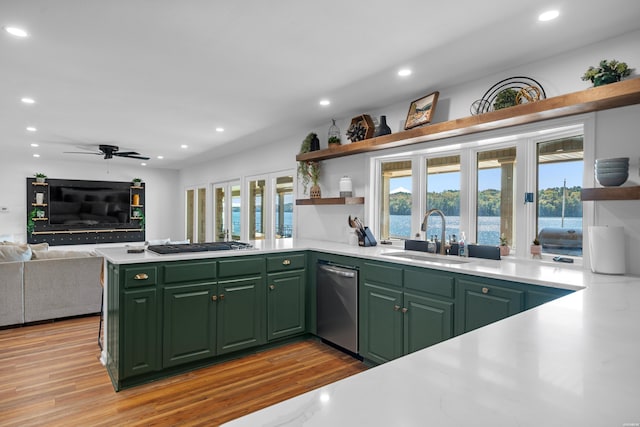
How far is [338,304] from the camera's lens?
11.0 feet

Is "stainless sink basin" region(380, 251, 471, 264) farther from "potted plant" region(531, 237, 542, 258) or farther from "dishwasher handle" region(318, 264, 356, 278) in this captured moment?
"potted plant" region(531, 237, 542, 258)

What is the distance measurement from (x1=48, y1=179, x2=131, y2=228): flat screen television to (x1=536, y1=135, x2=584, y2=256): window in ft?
28.3

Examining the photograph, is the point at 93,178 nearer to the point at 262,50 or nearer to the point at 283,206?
the point at 283,206

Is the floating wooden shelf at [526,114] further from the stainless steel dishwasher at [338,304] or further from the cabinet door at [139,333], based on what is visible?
the cabinet door at [139,333]

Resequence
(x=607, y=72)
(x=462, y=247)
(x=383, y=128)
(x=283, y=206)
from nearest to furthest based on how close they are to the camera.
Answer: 1. (x=607, y=72)
2. (x=462, y=247)
3. (x=383, y=128)
4. (x=283, y=206)

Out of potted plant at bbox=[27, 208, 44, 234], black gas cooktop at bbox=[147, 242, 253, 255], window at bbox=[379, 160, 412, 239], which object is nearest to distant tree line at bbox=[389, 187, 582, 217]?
window at bbox=[379, 160, 412, 239]

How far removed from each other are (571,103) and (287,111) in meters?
2.66

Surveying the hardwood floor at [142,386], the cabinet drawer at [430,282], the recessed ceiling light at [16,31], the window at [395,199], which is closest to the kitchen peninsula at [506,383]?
the cabinet drawer at [430,282]

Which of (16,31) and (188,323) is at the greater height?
(16,31)

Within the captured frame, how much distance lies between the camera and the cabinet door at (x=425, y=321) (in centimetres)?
253

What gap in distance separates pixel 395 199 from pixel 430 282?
147 centimetres

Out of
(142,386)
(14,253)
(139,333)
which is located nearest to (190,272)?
(139,333)

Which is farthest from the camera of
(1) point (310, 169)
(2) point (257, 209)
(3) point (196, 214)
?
(3) point (196, 214)

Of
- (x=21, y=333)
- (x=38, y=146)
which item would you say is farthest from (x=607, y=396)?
(x=38, y=146)
